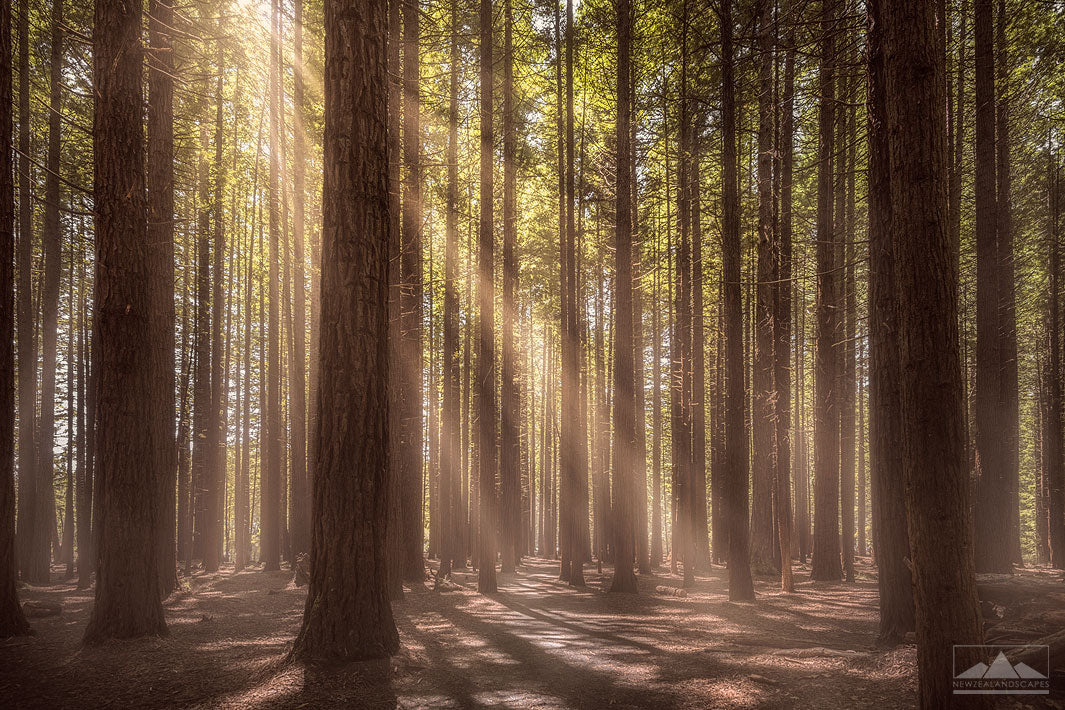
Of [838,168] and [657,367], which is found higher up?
[838,168]

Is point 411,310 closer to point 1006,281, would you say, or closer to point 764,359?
point 764,359

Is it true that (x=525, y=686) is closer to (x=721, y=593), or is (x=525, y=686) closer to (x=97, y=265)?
(x=97, y=265)

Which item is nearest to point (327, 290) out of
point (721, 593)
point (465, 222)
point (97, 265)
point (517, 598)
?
point (97, 265)

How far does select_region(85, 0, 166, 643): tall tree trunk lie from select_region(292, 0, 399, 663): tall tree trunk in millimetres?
3174

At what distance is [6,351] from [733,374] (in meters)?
12.9

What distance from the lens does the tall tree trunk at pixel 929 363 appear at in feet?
15.1

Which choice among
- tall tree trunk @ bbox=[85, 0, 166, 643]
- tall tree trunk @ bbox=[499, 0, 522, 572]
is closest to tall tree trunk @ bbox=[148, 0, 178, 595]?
tall tree trunk @ bbox=[85, 0, 166, 643]

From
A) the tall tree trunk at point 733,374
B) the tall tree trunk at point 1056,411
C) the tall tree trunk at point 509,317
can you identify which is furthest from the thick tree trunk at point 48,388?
the tall tree trunk at point 1056,411

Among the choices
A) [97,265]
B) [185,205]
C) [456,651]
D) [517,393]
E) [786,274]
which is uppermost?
[185,205]

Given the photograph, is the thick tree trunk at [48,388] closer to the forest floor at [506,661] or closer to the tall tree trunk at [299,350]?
the forest floor at [506,661]

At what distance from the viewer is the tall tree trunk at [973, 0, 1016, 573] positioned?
1333 centimetres

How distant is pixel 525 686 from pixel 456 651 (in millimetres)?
1698

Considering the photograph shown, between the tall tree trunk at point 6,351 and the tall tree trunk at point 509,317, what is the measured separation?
935 cm

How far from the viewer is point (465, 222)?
22.1m
